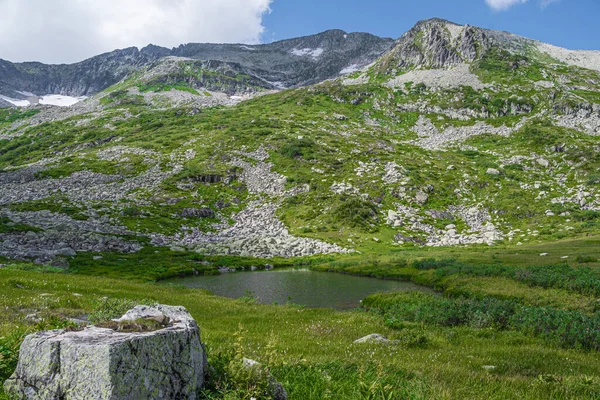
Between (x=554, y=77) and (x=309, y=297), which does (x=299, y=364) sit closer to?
(x=309, y=297)

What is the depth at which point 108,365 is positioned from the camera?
4402 mm

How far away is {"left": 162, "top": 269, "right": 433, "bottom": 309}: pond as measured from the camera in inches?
1443

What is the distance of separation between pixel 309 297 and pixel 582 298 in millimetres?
23876

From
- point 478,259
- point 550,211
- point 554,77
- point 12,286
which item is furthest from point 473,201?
point 554,77

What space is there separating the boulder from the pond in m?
29.5

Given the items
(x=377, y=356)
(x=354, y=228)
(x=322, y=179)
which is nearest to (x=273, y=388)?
(x=377, y=356)

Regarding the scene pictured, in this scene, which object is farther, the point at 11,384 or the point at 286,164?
the point at 286,164

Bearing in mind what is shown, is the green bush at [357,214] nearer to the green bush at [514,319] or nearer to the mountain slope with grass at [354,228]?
the mountain slope with grass at [354,228]

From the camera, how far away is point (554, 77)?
186 metres

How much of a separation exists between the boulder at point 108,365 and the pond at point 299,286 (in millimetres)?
29473

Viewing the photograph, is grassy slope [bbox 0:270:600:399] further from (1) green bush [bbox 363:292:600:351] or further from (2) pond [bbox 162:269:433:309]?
(2) pond [bbox 162:269:433:309]

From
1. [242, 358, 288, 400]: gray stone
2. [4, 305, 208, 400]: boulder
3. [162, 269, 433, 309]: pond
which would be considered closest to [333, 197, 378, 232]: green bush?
[162, 269, 433, 309]: pond

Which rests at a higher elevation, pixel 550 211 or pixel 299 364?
pixel 550 211

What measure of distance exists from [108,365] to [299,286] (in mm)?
40099
